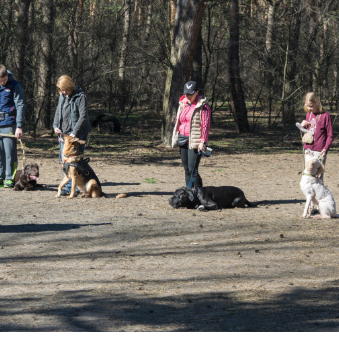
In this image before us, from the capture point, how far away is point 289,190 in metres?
10.9

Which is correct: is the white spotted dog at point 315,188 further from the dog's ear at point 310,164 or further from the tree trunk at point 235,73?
the tree trunk at point 235,73

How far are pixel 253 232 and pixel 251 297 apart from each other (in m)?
2.68

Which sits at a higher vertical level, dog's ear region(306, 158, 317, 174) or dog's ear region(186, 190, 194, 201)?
dog's ear region(306, 158, 317, 174)

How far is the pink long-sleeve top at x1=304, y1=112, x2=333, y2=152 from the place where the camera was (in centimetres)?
780

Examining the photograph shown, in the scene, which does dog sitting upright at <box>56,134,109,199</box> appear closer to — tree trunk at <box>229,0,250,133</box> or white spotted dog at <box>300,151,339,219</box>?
white spotted dog at <box>300,151,339,219</box>

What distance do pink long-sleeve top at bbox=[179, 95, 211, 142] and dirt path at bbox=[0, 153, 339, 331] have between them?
50.4 inches

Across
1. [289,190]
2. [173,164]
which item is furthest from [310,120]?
[173,164]

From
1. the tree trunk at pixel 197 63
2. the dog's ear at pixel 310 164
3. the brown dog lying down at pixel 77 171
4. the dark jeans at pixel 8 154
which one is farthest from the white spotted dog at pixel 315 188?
the tree trunk at pixel 197 63

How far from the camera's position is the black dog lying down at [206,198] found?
8.53 meters

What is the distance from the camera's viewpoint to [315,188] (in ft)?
25.0

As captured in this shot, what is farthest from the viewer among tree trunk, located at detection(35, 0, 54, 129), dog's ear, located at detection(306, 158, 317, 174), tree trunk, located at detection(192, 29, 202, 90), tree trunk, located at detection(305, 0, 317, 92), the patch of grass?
tree trunk, located at detection(192, 29, 202, 90)

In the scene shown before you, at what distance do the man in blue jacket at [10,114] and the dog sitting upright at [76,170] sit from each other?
122cm

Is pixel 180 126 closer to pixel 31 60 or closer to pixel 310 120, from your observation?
pixel 310 120

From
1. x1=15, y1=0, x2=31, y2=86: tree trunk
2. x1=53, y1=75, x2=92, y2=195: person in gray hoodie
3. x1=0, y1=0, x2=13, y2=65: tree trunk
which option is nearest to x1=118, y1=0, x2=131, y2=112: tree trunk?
x1=15, y1=0, x2=31, y2=86: tree trunk
